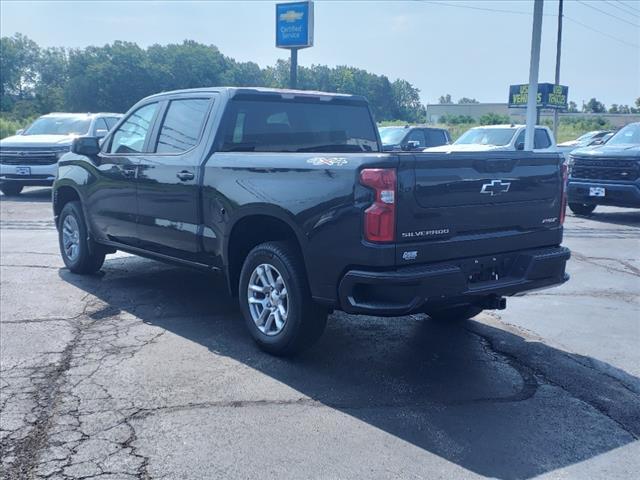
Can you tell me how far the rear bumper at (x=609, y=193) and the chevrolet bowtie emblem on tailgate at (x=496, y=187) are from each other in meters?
9.19

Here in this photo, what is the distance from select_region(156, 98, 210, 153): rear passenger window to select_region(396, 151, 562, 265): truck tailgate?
2406 mm

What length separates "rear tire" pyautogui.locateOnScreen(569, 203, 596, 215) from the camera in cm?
1498

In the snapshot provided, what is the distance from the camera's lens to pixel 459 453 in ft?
12.9

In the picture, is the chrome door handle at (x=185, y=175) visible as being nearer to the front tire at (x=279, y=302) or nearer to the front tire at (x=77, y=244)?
the front tire at (x=279, y=302)

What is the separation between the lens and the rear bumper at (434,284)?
4.54 m

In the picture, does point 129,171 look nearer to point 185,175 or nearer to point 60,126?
point 185,175

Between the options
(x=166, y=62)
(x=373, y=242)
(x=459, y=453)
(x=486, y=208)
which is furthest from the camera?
(x=166, y=62)

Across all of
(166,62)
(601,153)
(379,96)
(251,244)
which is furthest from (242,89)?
(166,62)

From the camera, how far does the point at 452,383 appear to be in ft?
16.4

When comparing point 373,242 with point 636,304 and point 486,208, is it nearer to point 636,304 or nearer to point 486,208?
point 486,208

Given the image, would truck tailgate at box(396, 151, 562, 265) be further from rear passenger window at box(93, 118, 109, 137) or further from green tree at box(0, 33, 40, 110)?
green tree at box(0, 33, 40, 110)

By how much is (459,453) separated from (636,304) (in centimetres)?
431

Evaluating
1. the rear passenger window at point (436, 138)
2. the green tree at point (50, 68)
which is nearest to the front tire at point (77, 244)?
the rear passenger window at point (436, 138)

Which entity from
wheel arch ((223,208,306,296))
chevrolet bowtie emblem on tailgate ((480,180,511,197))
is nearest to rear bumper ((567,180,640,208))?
chevrolet bowtie emblem on tailgate ((480,180,511,197))
